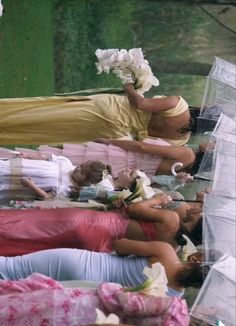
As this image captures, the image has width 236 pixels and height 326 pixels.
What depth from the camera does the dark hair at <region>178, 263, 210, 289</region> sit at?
355 cm

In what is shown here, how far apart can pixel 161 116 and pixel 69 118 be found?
648 mm

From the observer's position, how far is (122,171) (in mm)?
4902

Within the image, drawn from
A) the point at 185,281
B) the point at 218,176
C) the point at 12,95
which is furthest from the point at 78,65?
the point at 185,281

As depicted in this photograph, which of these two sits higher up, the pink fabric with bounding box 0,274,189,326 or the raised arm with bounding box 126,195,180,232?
the raised arm with bounding box 126,195,180,232

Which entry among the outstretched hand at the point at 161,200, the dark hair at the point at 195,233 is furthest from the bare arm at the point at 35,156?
the dark hair at the point at 195,233

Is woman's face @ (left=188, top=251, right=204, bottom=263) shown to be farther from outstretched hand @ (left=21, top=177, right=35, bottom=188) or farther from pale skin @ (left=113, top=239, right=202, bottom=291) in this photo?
outstretched hand @ (left=21, top=177, right=35, bottom=188)

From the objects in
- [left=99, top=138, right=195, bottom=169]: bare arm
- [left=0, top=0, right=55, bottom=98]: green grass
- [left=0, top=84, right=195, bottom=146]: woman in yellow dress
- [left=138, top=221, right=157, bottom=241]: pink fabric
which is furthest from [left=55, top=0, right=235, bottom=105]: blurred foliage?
[left=138, top=221, right=157, bottom=241]: pink fabric

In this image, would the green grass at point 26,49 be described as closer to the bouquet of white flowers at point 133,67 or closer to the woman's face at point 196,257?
the bouquet of white flowers at point 133,67

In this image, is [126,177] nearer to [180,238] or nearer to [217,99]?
[217,99]

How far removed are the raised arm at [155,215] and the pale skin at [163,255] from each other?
203 mm

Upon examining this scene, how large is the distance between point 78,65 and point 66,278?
21.3 feet

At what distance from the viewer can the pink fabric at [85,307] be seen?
3.15 metres

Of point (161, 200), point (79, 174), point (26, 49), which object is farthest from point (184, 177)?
point (26, 49)

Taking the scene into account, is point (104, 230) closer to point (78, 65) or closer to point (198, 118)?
point (198, 118)
